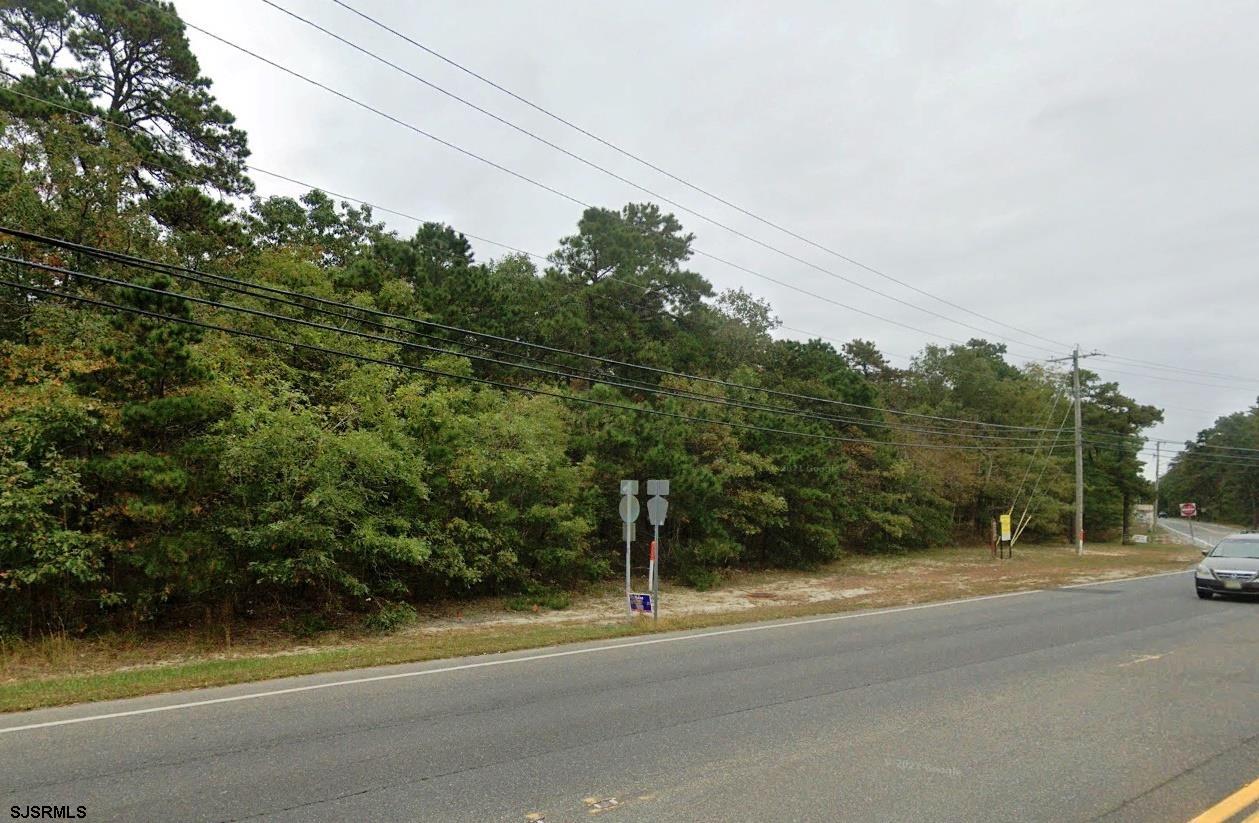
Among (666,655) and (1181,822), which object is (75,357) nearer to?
(666,655)

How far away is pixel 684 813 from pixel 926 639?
8468mm

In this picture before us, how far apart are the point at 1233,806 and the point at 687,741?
146 inches

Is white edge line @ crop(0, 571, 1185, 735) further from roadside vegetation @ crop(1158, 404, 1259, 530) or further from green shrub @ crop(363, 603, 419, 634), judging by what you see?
roadside vegetation @ crop(1158, 404, 1259, 530)

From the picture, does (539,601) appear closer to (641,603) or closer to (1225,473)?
(641,603)

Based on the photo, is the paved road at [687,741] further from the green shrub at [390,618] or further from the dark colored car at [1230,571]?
the dark colored car at [1230,571]

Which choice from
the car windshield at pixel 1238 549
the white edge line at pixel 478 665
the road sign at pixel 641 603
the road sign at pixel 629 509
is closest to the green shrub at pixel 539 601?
the road sign at pixel 641 603

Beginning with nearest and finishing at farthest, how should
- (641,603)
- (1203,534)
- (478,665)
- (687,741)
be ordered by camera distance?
(687,741) < (478,665) < (641,603) < (1203,534)

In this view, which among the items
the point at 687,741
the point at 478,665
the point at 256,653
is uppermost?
the point at 687,741

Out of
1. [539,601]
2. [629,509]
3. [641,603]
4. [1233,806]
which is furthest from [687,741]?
[539,601]

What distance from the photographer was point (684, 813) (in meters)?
4.50

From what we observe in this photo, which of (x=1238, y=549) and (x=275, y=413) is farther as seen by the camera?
(x=1238, y=549)

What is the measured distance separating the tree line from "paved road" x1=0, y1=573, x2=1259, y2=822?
5.42 m

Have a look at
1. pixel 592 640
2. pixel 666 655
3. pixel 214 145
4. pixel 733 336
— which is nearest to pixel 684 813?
pixel 666 655

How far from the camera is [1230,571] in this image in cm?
1631
